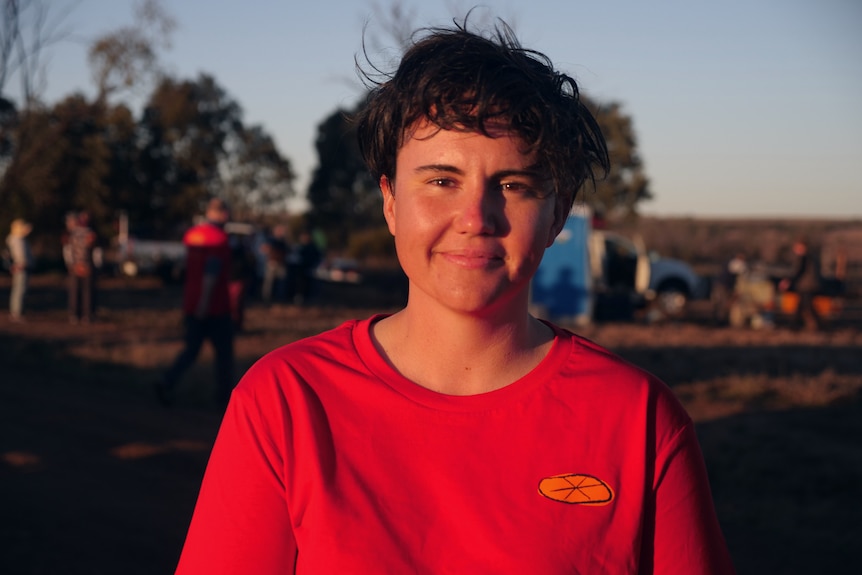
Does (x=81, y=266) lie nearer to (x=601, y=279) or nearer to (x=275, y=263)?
(x=275, y=263)

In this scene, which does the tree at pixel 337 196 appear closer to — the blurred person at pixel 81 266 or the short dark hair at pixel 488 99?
the blurred person at pixel 81 266

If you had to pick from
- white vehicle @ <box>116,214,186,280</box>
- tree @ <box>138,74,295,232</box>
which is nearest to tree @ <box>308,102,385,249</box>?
tree @ <box>138,74,295,232</box>

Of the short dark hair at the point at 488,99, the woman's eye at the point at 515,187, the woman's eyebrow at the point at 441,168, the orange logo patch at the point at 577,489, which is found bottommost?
the orange logo patch at the point at 577,489

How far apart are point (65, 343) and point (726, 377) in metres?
9.72

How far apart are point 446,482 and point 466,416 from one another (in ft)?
0.45

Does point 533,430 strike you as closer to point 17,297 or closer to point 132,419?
point 132,419

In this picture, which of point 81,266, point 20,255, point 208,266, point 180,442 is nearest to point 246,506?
point 180,442

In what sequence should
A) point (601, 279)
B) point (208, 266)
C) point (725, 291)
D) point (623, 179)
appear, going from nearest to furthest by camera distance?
1. point (208, 266)
2. point (725, 291)
3. point (601, 279)
4. point (623, 179)

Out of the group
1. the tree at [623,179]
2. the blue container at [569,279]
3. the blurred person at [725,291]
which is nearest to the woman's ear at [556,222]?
the blue container at [569,279]

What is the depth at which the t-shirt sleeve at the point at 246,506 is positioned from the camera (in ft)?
5.42

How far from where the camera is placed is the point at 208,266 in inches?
359

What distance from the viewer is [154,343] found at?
1451cm

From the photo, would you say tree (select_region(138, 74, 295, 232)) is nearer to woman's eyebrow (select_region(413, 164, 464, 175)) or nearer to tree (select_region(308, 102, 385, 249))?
tree (select_region(308, 102, 385, 249))

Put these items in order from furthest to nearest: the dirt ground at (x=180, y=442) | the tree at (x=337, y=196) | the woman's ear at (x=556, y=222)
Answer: the tree at (x=337, y=196), the dirt ground at (x=180, y=442), the woman's ear at (x=556, y=222)
